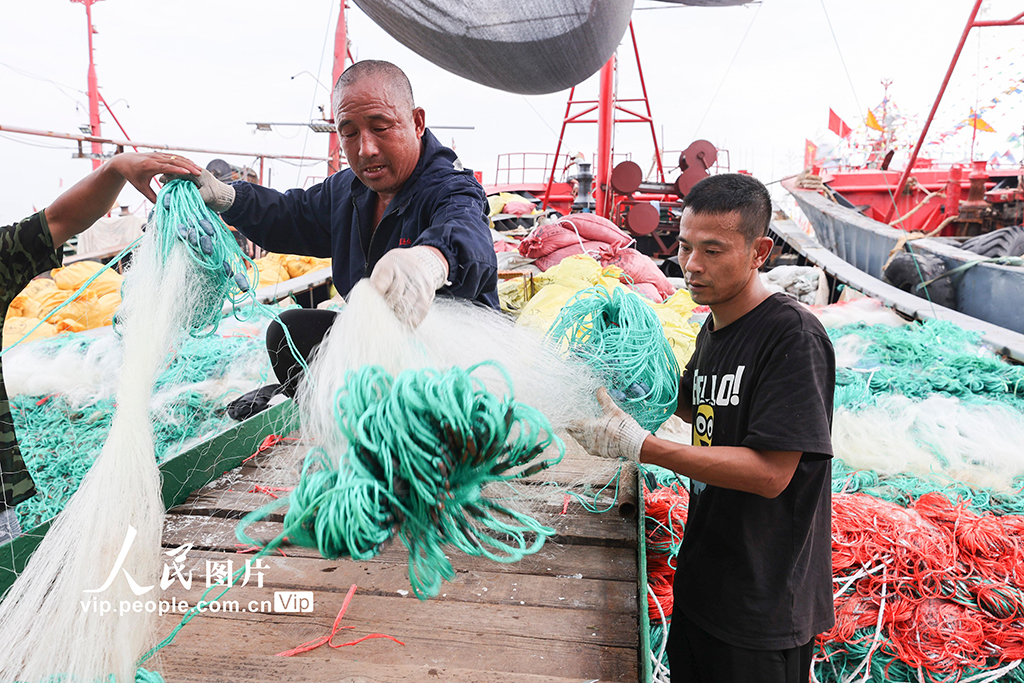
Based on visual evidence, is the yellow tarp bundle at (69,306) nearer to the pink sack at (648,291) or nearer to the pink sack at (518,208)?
the pink sack at (648,291)

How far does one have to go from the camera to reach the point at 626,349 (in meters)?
2.01

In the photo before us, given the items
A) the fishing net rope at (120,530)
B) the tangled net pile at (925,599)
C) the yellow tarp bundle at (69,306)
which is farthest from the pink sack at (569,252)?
the fishing net rope at (120,530)

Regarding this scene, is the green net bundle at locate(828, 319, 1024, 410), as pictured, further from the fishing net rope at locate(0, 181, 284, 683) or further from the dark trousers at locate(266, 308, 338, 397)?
the fishing net rope at locate(0, 181, 284, 683)

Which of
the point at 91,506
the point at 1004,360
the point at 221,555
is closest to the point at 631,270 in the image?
the point at 1004,360

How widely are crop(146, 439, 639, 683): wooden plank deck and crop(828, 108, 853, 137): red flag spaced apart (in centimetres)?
1909

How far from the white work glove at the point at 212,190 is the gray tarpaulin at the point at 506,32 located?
0.80m

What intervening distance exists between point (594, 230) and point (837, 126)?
49.3ft

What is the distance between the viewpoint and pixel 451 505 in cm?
119

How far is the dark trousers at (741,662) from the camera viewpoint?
63.1 inches

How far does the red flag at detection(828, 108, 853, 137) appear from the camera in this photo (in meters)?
17.5

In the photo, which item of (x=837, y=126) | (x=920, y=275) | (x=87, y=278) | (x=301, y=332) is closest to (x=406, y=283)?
(x=301, y=332)

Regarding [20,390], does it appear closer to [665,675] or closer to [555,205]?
[665,675]

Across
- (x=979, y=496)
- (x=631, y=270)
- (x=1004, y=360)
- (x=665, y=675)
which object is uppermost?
(x=631, y=270)

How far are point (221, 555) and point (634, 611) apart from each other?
4.78ft
